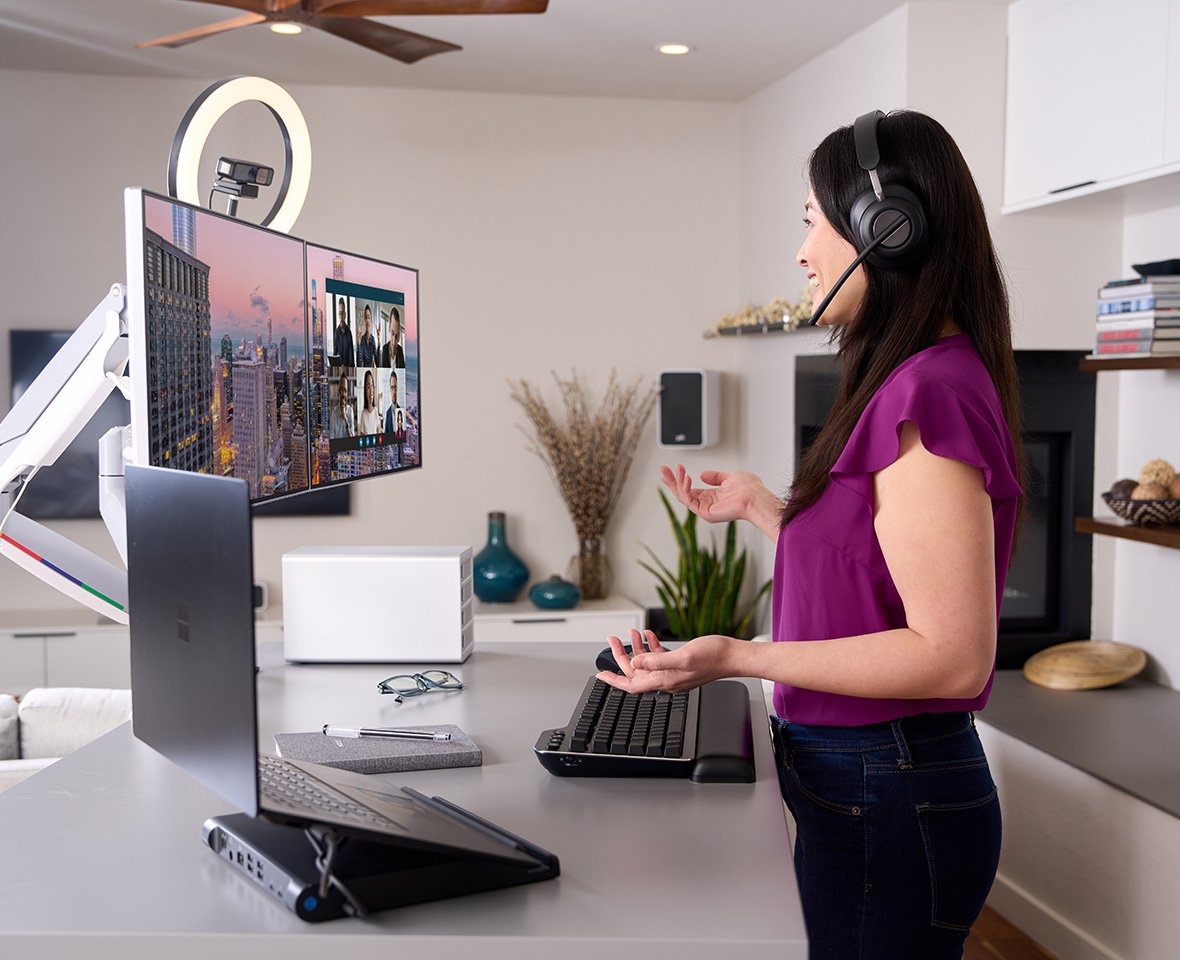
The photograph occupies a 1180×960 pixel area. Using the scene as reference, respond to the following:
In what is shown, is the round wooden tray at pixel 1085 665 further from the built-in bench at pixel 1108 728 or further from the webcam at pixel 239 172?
the webcam at pixel 239 172

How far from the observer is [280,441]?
1.59m

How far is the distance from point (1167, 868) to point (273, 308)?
2.15 meters

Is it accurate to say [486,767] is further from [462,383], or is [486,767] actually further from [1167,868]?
[462,383]

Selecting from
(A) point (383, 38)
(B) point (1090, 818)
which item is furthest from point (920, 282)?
(A) point (383, 38)

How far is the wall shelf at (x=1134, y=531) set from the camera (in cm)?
289

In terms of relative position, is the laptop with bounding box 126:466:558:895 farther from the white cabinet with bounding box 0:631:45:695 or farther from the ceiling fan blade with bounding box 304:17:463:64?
the white cabinet with bounding box 0:631:45:695

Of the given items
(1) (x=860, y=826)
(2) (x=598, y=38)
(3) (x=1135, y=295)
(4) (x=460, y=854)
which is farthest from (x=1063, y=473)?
(4) (x=460, y=854)

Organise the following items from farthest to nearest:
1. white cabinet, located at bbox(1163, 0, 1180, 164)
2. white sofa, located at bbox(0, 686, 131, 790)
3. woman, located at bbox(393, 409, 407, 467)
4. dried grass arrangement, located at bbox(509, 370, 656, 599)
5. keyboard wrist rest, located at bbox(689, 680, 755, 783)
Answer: dried grass arrangement, located at bbox(509, 370, 656, 599), white cabinet, located at bbox(1163, 0, 1180, 164), white sofa, located at bbox(0, 686, 131, 790), woman, located at bbox(393, 409, 407, 467), keyboard wrist rest, located at bbox(689, 680, 755, 783)

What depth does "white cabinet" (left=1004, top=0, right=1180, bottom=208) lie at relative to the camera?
9.62ft

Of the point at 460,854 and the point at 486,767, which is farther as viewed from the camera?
the point at 486,767

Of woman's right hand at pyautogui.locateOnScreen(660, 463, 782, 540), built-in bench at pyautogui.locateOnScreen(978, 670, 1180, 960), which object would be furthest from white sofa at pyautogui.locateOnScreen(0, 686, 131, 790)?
built-in bench at pyautogui.locateOnScreen(978, 670, 1180, 960)

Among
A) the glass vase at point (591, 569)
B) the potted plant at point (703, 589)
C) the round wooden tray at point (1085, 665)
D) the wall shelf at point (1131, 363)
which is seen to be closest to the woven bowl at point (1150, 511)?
the wall shelf at point (1131, 363)

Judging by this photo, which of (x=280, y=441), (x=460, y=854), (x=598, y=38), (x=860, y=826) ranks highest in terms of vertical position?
(x=598, y=38)

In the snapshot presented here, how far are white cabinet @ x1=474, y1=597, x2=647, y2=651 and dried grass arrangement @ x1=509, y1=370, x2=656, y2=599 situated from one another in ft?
0.81
